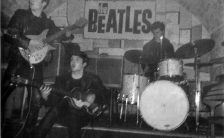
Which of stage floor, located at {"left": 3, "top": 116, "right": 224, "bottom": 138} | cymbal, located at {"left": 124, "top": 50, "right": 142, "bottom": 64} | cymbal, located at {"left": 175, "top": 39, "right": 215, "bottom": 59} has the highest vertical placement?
cymbal, located at {"left": 175, "top": 39, "right": 215, "bottom": 59}

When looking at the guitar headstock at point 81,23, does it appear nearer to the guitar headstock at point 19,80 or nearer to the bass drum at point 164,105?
the guitar headstock at point 19,80

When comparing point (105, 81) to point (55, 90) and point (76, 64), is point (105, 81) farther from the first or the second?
point (55, 90)

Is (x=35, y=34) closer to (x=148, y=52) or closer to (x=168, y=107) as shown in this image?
(x=148, y=52)

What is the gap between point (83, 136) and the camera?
322 centimetres

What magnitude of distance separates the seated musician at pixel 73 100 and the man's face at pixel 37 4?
32.7 inches

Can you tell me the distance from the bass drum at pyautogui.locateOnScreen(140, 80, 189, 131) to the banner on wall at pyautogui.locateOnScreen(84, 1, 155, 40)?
694 millimetres

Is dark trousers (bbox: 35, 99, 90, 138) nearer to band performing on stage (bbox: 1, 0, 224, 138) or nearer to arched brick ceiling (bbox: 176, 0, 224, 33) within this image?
band performing on stage (bbox: 1, 0, 224, 138)

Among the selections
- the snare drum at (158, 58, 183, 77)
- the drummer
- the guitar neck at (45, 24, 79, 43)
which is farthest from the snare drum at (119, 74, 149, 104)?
the guitar neck at (45, 24, 79, 43)

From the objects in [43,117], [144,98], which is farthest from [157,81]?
[43,117]

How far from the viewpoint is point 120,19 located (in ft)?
11.9

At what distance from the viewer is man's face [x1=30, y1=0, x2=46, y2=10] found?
11.9ft

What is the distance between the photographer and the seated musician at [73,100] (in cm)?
326

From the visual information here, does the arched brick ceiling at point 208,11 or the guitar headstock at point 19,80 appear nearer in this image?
the guitar headstock at point 19,80

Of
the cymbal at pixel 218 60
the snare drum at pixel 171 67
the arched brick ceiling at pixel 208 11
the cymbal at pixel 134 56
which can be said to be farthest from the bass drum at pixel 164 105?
the arched brick ceiling at pixel 208 11
